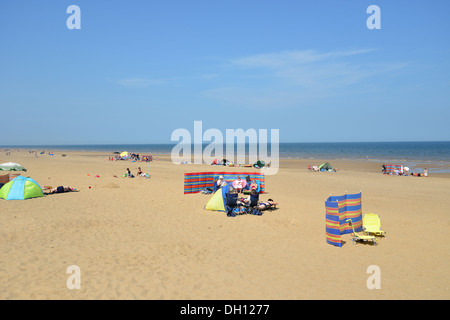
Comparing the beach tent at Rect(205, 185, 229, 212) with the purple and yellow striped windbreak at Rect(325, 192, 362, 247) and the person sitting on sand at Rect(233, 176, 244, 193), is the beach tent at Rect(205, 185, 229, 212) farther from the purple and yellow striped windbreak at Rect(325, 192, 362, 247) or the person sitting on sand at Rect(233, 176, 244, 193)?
the purple and yellow striped windbreak at Rect(325, 192, 362, 247)

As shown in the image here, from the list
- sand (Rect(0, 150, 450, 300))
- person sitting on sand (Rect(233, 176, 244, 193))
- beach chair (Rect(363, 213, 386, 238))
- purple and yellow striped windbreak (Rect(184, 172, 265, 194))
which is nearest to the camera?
sand (Rect(0, 150, 450, 300))

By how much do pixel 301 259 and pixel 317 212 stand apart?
5622 millimetres

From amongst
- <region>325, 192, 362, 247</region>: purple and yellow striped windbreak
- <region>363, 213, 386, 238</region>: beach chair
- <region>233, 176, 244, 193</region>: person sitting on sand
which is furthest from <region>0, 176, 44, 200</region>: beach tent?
<region>363, 213, 386, 238</region>: beach chair

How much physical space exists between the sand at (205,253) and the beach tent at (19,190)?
0.75 meters

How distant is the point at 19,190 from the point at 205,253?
37.5 ft

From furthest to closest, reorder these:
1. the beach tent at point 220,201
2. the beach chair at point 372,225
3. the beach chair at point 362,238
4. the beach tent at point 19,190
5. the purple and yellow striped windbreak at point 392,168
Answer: the purple and yellow striped windbreak at point 392,168 < the beach tent at point 19,190 < the beach tent at point 220,201 < the beach chair at point 372,225 < the beach chair at point 362,238

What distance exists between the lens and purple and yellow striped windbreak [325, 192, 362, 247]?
9.10 metres

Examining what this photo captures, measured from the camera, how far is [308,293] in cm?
617

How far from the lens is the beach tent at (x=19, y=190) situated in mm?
14734

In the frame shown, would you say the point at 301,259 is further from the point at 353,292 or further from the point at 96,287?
the point at 96,287

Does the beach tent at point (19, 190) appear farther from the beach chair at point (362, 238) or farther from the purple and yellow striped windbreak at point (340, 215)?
the beach chair at point (362, 238)

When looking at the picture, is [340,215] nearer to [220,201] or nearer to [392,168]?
[220,201]

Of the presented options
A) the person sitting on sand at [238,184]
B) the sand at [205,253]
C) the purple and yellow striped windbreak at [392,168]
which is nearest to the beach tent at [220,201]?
the sand at [205,253]

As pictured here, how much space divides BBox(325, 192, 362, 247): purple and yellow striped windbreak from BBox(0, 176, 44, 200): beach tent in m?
13.8
